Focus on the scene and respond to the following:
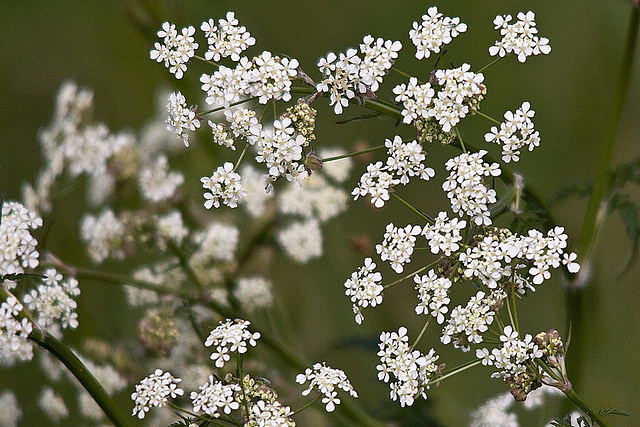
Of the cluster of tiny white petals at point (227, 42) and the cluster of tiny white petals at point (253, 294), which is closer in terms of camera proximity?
the cluster of tiny white petals at point (227, 42)

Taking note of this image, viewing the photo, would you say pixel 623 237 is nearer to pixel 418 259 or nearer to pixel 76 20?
pixel 418 259

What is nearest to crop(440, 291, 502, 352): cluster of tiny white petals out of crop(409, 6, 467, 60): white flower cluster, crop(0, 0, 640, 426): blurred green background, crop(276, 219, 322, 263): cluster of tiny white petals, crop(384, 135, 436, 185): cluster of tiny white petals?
crop(384, 135, 436, 185): cluster of tiny white petals

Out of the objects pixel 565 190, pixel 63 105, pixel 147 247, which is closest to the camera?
pixel 565 190

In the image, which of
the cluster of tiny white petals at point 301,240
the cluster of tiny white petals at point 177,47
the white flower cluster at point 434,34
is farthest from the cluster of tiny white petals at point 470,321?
the cluster of tiny white petals at point 301,240

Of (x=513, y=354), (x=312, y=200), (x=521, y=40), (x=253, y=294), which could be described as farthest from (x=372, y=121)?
(x=513, y=354)

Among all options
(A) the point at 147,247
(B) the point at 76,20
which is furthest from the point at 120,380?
(B) the point at 76,20

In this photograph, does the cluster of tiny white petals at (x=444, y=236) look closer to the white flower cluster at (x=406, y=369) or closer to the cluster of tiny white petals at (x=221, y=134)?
the white flower cluster at (x=406, y=369)
